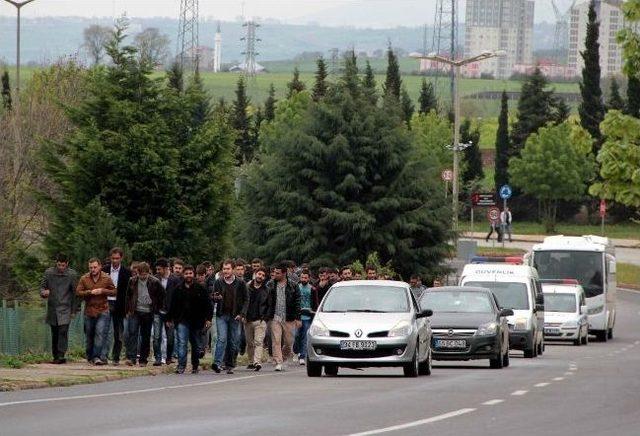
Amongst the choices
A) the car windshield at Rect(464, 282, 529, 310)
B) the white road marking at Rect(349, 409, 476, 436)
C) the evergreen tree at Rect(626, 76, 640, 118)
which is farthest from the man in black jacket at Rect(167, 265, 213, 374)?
the evergreen tree at Rect(626, 76, 640, 118)

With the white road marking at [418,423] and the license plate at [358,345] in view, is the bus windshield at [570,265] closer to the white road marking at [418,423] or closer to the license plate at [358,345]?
the license plate at [358,345]

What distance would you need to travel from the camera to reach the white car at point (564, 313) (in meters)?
54.3

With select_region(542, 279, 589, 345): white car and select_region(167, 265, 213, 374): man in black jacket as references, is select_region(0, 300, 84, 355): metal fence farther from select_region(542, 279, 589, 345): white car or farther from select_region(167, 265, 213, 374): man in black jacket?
select_region(542, 279, 589, 345): white car

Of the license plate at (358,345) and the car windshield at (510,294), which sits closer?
the license plate at (358,345)

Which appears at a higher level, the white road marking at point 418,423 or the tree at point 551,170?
the white road marking at point 418,423

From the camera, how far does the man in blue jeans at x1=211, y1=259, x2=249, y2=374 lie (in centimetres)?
3088

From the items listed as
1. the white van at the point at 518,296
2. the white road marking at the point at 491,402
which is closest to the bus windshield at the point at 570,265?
the white van at the point at 518,296

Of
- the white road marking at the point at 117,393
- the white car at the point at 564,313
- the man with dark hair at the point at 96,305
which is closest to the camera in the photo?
the white road marking at the point at 117,393

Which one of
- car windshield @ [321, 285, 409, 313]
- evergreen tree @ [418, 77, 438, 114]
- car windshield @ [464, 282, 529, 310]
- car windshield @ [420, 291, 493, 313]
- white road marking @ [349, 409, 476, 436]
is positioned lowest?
evergreen tree @ [418, 77, 438, 114]

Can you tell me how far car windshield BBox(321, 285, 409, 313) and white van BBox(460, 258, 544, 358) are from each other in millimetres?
11453

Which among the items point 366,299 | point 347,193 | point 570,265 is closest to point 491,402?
point 366,299

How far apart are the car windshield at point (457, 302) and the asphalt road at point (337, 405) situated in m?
4.18

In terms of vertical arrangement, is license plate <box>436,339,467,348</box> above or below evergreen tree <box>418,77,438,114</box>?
above

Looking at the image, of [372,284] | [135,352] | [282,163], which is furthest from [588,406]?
[282,163]
